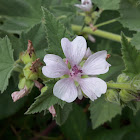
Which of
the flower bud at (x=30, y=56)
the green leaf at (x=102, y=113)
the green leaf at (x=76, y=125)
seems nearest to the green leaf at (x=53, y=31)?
the flower bud at (x=30, y=56)

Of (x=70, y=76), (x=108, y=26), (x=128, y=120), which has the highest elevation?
(x=70, y=76)

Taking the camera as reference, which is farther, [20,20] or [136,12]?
[20,20]

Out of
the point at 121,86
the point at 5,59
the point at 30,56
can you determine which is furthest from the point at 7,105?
the point at 121,86

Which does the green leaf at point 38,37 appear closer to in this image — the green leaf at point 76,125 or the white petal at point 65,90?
the white petal at point 65,90

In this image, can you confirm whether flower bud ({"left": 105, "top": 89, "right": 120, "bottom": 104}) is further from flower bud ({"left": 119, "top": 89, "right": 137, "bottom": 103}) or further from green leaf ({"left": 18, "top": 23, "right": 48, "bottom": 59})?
green leaf ({"left": 18, "top": 23, "right": 48, "bottom": 59})

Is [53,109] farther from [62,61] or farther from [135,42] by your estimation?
[135,42]

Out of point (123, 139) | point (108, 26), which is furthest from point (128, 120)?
point (108, 26)
